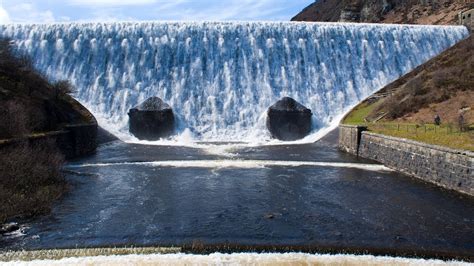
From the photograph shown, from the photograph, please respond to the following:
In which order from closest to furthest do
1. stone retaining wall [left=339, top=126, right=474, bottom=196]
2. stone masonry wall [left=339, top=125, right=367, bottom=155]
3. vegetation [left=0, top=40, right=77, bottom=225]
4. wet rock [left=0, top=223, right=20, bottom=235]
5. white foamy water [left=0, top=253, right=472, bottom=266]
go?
white foamy water [left=0, top=253, right=472, bottom=266]
wet rock [left=0, top=223, right=20, bottom=235]
vegetation [left=0, top=40, right=77, bottom=225]
stone retaining wall [left=339, top=126, right=474, bottom=196]
stone masonry wall [left=339, top=125, right=367, bottom=155]

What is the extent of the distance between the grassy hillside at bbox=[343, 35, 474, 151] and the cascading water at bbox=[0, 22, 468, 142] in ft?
22.1

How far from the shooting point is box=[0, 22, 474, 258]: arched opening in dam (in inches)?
566

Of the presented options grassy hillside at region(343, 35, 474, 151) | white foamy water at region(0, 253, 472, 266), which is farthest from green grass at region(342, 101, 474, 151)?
white foamy water at region(0, 253, 472, 266)

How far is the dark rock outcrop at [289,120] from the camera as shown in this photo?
143ft

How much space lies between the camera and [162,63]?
5244cm

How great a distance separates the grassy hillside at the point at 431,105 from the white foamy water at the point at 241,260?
1234cm

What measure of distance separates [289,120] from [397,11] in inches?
1989

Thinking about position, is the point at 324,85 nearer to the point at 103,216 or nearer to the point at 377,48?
the point at 377,48

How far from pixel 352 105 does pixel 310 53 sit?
353 inches

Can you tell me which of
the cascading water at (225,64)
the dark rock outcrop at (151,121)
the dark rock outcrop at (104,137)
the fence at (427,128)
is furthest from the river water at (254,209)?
the cascading water at (225,64)

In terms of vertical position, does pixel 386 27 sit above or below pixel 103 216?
above

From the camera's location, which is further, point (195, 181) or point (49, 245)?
point (195, 181)

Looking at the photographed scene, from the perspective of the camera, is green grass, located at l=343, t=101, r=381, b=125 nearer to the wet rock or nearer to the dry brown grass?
the dry brown grass

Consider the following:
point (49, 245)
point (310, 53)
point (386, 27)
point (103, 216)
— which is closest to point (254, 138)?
point (310, 53)
